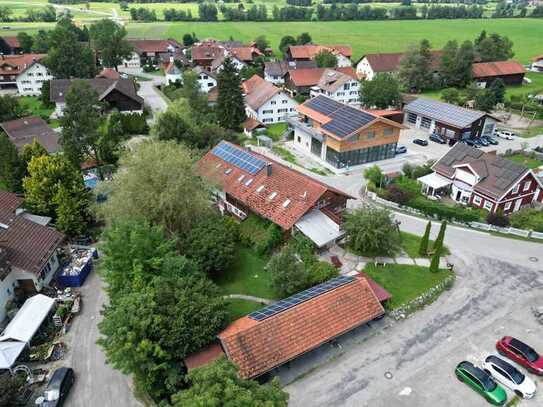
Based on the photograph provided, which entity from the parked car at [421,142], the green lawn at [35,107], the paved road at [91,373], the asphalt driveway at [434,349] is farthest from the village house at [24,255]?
the parked car at [421,142]

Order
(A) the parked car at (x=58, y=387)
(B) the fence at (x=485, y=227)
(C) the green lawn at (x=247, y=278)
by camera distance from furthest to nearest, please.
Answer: (B) the fence at (x=485, y=227)
(C) the green lawn at (x=247, y=278)
(A) the parked car at (x=58, y=387)

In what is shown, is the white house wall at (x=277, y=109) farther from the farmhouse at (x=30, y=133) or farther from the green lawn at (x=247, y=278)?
the green lawn at (x=247, y=278)

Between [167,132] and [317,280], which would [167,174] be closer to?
[317,280]

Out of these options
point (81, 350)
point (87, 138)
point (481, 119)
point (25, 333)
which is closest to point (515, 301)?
point (81, 350)

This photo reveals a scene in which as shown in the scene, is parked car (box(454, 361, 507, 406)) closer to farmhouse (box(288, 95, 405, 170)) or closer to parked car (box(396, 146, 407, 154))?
farmhouse (box(288, 95, 405, 170))

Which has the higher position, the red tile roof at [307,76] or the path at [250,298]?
the red tile roof at [307,76]

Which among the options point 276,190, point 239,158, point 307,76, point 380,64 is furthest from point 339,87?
point 276,190
